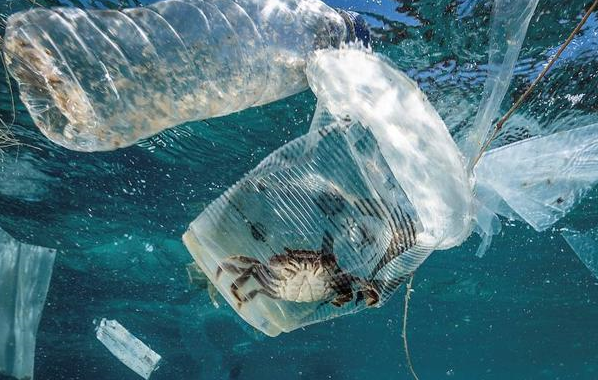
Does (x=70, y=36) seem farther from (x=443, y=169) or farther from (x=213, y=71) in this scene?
(x=443, y=169)

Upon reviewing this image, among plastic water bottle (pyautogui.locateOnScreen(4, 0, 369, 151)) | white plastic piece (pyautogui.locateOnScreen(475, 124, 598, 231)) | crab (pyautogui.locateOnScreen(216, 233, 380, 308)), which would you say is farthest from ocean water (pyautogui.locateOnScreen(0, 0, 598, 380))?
crab (pyautogui.locateOnScreen(216, 233, 380, 308))

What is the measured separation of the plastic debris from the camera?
312 inches

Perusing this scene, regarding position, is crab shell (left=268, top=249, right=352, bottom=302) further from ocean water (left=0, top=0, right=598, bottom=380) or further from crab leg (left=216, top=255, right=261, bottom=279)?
ocean water (left=0, top=0, right=598, bottom=380)

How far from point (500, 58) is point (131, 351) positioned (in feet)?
25.9

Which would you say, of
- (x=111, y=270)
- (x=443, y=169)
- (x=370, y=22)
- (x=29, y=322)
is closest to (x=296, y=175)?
(x=443, y=169)

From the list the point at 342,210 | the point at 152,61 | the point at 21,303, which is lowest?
the point at 21,303

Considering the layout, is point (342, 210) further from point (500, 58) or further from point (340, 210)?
point (500, 58)

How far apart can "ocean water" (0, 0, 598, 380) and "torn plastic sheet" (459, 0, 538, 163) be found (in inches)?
110

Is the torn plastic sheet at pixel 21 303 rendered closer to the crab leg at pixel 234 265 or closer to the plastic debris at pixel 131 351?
the plastic debris at pixel 131 351

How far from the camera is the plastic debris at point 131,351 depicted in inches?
312

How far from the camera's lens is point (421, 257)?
254cm

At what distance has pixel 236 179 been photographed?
36.9ft

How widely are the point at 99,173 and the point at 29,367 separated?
4788mm

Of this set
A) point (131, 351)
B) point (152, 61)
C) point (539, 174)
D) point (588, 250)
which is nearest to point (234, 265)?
point (152, 61)
